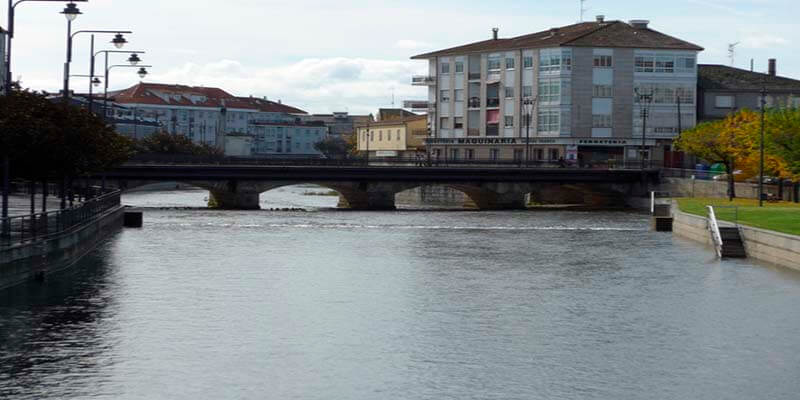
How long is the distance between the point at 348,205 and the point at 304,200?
19.6 m

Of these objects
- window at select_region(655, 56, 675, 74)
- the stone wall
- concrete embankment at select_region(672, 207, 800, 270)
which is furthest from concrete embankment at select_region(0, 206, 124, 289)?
window at select_region(655, 56, 675, 74)

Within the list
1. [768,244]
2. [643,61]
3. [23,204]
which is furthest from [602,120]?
[768,244]

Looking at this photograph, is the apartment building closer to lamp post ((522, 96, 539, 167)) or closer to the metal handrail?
lamp post ((522, 96, 539, 167))

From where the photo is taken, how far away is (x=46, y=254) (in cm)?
4425

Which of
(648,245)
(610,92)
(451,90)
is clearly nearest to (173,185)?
(451,90)

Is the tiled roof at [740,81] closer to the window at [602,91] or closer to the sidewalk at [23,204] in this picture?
the window at [602,91]

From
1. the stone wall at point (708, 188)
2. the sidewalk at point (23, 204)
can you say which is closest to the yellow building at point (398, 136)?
the stone wall at point (708, 188)

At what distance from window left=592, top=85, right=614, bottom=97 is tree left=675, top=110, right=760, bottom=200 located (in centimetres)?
2221

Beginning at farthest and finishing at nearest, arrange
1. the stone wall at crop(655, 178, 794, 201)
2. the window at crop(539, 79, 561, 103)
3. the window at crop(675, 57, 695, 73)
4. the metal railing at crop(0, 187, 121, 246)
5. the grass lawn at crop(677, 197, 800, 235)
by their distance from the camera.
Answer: the window at crop(675, 57, 695, 73)
the window at crop(539, 79, 561, 103)
the stone wall at crop(655, 178, 794, 201)
the grass lawn at crop(677, 197, 800, 235)
the metal railing at crop(0, 187, 121, 246)

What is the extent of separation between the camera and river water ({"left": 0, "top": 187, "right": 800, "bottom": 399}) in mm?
27781

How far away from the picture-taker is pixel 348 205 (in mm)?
108938

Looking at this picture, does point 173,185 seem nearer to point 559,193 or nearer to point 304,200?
point 304,200

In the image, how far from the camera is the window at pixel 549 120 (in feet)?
421

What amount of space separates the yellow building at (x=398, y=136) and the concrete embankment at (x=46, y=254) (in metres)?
101
